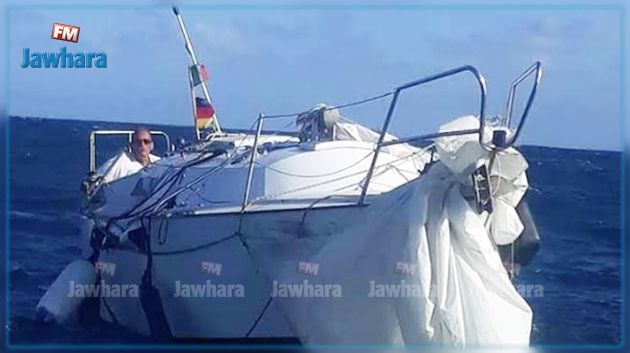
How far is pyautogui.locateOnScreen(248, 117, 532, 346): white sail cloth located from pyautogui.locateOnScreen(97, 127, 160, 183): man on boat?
338 cm

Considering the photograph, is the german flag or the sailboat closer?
the sailboat

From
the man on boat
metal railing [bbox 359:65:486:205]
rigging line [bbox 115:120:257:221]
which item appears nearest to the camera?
metal railing [bbox 359:65:486:205]

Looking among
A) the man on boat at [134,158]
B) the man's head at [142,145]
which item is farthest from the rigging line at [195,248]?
the man's head at [142,145]

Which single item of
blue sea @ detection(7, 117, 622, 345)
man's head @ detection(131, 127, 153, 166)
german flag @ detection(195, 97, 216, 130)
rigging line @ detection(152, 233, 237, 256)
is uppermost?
german flag @ detection(195, 97, 216, 130)

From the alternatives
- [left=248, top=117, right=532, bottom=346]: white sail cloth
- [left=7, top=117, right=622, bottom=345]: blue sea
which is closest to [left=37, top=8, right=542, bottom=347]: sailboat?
[left=248, top=117, right=532, bottom=346]: white sail cloth

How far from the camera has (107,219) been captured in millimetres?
9305

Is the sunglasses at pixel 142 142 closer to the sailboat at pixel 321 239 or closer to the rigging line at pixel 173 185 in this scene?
the sailboat at pixel 321 239

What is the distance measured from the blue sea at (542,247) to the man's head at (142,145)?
61cm

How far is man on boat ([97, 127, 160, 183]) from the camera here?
1008cm

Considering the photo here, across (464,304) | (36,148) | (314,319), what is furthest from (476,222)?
(36,148)

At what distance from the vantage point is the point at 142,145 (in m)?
10.3

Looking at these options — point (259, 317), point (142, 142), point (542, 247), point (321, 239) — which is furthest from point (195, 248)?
point (542, 247)

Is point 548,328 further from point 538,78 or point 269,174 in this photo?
point 538,78

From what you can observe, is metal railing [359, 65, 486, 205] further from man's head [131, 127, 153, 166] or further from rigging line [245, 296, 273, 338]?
man's head [131, 127, 153, 166]
